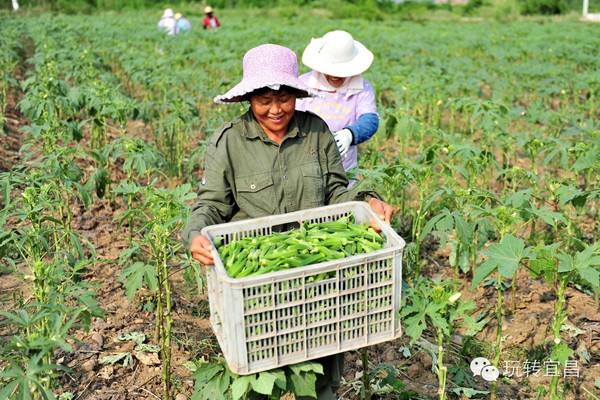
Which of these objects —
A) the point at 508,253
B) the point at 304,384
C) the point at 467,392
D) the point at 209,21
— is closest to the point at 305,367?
the point at 304,384

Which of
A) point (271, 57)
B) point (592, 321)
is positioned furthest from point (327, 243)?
point (592, 321)

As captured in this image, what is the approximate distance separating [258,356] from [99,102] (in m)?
4.89

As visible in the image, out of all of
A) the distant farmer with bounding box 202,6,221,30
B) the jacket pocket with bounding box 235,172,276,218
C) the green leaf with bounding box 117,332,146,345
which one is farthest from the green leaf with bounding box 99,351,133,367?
the distant farmer with bounding box 202,6,221,30

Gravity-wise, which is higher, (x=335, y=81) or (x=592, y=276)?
(x=335, y=81)

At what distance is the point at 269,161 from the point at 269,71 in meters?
0.41

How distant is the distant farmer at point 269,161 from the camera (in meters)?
2.76

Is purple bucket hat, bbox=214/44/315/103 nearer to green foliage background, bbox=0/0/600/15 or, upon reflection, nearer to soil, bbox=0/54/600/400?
soil, bbox=0/54/600/400

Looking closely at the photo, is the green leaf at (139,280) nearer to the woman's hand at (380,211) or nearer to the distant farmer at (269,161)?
the distant farmer at (269,161)

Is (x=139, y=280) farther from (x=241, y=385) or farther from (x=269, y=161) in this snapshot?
(x=241, y=385)

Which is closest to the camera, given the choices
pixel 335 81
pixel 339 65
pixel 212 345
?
pixel 212 345

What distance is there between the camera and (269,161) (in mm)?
2887

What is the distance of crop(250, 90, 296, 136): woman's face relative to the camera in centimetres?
276

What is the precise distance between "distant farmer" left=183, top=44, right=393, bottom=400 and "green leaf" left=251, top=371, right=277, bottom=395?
0.48 m

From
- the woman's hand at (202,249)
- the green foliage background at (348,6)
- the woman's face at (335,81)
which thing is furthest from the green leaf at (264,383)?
the green foliage background at (348,6)
